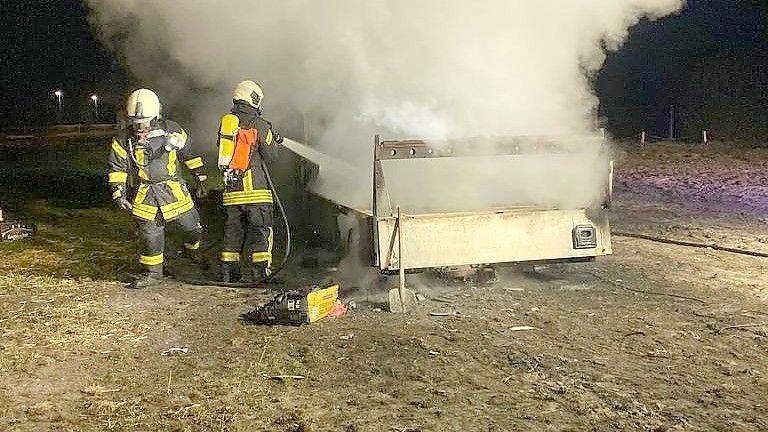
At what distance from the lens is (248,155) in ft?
21.4

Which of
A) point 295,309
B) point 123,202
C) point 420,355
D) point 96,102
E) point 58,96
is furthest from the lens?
point 58,96

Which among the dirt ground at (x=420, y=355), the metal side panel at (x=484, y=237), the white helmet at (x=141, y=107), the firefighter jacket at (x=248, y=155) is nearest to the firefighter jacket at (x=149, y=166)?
the white helmet at (x=141, y=107)

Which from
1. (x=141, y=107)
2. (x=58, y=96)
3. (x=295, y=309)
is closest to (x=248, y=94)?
(x=141, y=107)

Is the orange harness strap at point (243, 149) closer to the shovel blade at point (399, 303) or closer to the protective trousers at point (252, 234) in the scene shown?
the protective trousers at point (252, 234)

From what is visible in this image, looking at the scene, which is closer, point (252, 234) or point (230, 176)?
point (230, 176)

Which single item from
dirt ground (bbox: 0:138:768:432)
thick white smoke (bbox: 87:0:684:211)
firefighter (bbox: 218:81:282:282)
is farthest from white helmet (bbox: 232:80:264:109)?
dirt ground (bbox: 0:138:768:432)

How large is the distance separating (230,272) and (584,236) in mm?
3380

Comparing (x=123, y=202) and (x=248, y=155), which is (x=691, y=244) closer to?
(x=248, y=155)

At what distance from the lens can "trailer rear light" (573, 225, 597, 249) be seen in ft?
18.2

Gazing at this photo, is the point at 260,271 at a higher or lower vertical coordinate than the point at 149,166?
lower

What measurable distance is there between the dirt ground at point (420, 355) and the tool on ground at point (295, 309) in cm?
10

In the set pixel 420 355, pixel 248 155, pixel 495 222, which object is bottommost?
pixel 420 355

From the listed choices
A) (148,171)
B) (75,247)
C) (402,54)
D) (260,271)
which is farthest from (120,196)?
(402,54)

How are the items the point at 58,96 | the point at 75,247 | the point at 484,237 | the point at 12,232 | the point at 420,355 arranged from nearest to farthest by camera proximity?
the point at 420,355 < the point at 484,237 < the point at 75,247 < the point at 12,232 < the point at 58,96
